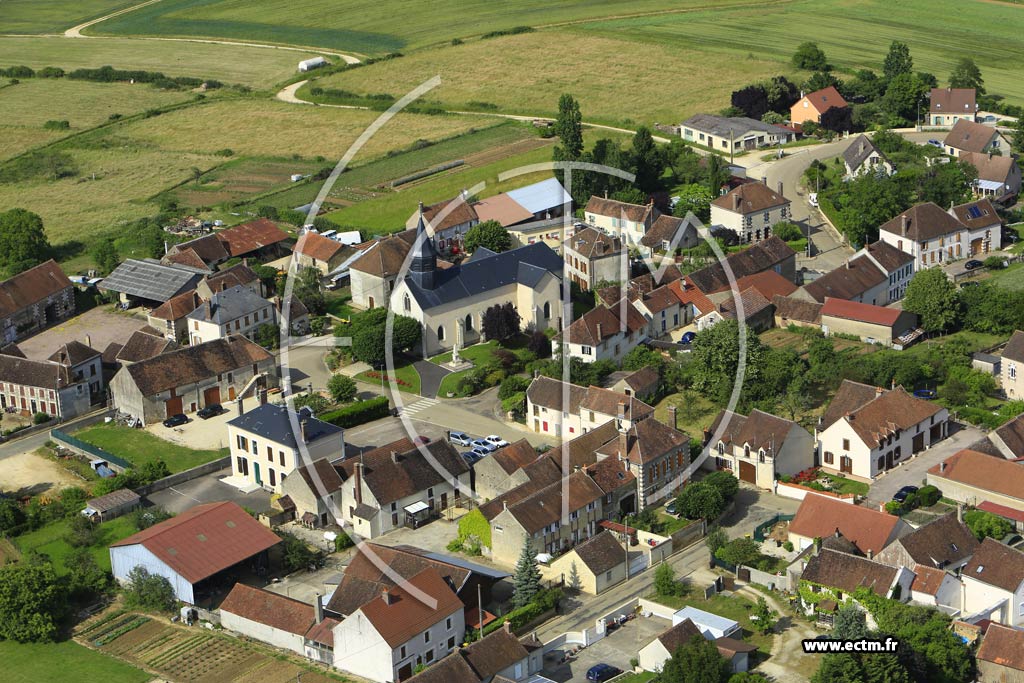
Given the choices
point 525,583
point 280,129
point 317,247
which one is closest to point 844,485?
point 525,583

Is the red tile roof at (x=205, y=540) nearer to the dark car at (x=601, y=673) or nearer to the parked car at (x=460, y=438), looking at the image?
the parked car at (x=460, y=438)

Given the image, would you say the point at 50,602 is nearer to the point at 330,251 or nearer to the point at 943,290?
the point at 330,251

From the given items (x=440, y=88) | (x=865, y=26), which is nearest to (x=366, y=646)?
(x=440, y=88)

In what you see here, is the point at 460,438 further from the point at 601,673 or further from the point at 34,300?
the point at 34,300

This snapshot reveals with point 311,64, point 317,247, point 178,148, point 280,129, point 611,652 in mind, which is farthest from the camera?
point 311,64

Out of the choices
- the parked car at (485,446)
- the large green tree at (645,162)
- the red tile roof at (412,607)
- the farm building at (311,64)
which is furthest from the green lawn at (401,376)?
the farm building at (311,64)

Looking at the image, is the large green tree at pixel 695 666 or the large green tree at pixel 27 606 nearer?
the large green tree at pixel 695 666
